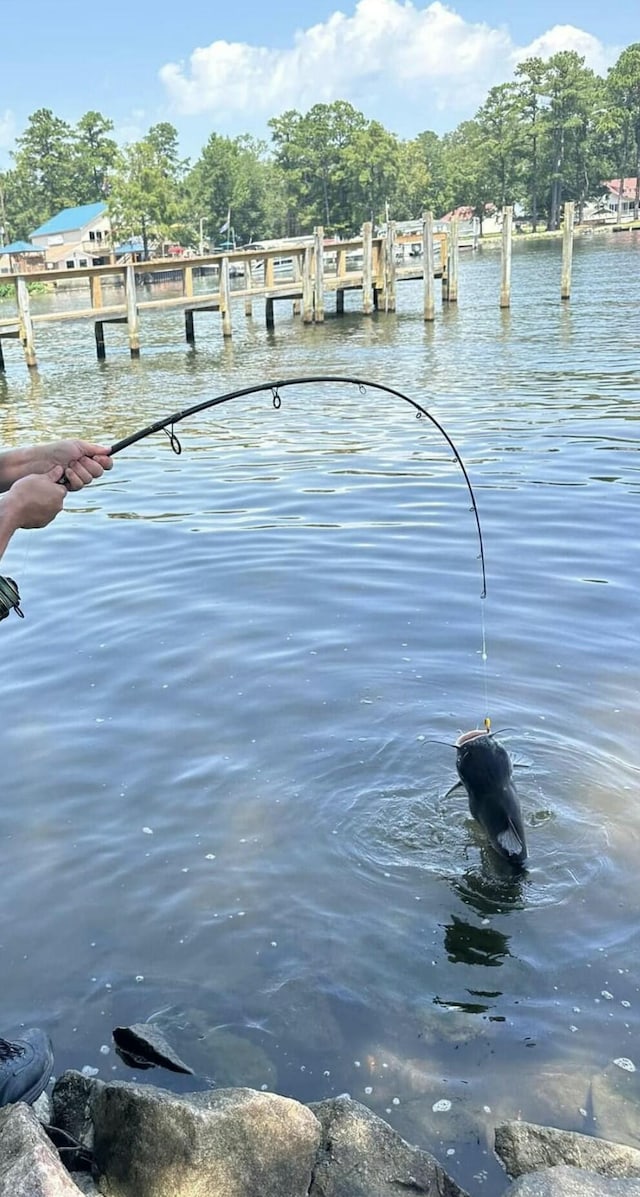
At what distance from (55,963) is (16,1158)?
5.24ft

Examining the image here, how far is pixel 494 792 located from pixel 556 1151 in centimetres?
158

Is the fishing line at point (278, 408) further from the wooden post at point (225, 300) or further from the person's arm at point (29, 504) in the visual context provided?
the wooden post at point (225, 300)

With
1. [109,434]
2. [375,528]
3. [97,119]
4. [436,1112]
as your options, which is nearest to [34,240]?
[97,119]

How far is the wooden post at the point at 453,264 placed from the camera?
3397cm

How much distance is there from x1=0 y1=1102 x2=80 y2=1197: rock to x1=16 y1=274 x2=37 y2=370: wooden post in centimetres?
2353

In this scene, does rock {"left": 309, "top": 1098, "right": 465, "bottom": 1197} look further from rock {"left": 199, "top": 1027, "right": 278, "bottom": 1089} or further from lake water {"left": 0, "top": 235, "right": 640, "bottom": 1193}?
rock {"left": 199, "top": 1027, "right": 278, "bottom": 1089}

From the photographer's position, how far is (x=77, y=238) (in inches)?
4242

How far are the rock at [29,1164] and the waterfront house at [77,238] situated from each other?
109272mm

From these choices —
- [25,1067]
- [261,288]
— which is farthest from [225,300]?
[25,1067]

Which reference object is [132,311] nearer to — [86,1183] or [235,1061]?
[235,1061]

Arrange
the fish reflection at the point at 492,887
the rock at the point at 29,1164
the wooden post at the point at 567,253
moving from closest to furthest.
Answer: the rock at the point at 29,1164 < the fish reflection at the point at 492,887 < the wooden post at the point at 567,253

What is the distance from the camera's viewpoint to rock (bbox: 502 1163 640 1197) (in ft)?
8.81

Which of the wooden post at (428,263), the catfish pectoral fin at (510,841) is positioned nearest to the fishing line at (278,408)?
the catfish pectoral fin at (510,841)

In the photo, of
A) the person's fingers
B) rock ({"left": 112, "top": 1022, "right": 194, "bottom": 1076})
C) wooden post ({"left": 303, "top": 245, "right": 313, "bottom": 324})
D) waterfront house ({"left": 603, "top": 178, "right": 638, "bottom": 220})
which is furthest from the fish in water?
waterfront house ({"left": 603, "top": 178, "right": 638, "bottom": 220})
